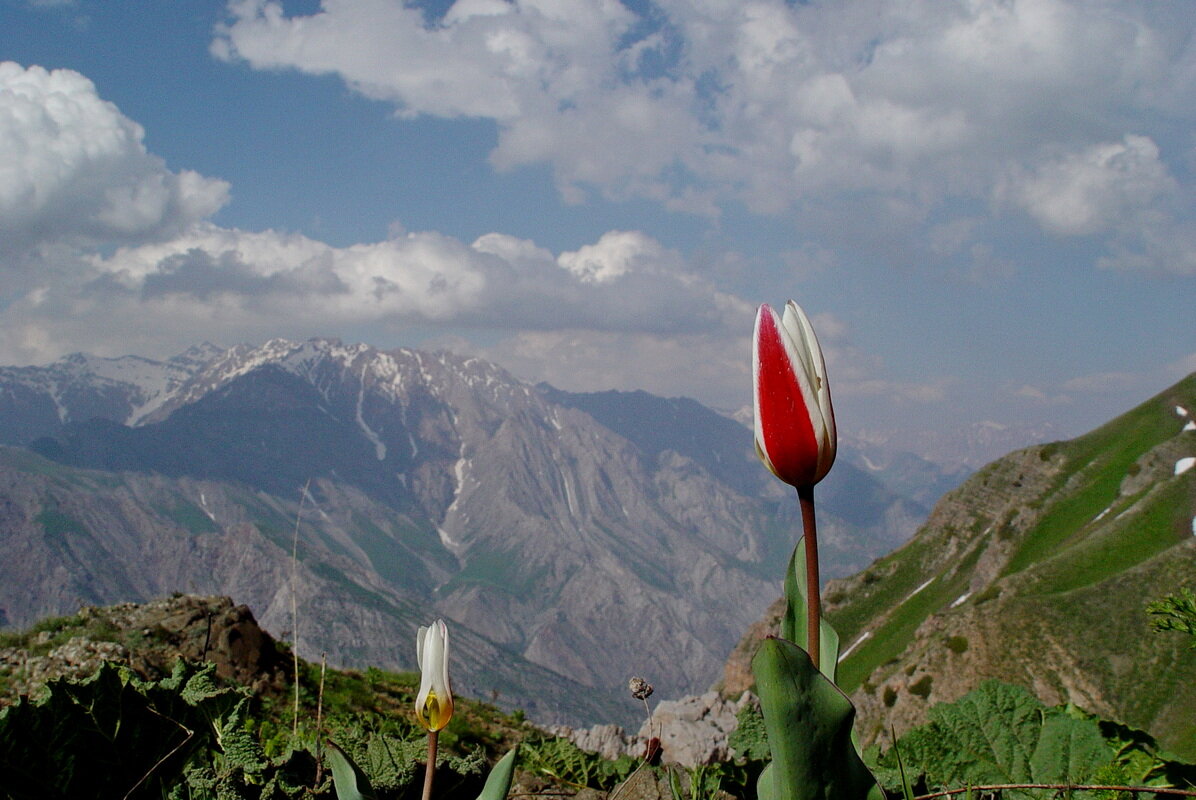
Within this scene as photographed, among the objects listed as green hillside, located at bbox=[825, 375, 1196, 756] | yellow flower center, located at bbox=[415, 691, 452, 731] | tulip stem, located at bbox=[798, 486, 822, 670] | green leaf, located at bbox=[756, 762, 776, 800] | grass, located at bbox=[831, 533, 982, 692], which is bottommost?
grass, located at bbox=[831, 533, 982, 692]

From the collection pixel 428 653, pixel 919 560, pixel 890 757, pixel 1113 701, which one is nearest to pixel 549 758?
pixel 890 757

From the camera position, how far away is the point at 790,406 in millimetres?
2229

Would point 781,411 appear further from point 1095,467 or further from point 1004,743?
point 1095,467

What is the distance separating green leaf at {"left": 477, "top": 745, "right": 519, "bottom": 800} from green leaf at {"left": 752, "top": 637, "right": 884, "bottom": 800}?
1.08 m

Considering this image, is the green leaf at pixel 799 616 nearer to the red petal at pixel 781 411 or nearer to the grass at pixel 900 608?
the red petal at pixel 781 411

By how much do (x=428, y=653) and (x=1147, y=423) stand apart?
6067 inches

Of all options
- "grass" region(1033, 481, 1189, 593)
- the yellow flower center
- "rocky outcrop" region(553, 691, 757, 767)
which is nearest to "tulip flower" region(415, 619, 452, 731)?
the yellow flower center

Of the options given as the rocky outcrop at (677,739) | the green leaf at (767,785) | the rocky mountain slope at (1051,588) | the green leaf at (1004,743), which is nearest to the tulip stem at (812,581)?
the green leaf at (767,785)

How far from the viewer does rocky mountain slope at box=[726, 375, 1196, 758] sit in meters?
56.5

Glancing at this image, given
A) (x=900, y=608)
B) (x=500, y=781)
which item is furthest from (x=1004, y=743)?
(x=900, y=608)

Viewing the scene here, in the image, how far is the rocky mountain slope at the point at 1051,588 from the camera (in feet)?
185

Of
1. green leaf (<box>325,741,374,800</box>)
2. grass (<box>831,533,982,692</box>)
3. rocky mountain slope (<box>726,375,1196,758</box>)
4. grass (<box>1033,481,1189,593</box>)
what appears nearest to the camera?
green leaf (<box>325,741,374,800</box>)

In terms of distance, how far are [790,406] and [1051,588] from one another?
288ft

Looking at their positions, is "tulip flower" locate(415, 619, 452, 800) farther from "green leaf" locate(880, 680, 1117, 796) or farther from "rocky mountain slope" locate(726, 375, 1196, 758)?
"rocky mountain slope" locate(726, 375, 1196, 758)
